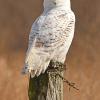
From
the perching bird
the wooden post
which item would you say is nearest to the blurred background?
the perching bird

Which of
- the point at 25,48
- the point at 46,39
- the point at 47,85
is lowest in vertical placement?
the point at 25,48

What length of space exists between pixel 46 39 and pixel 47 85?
24 centimetres

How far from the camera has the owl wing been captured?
253 centimetres

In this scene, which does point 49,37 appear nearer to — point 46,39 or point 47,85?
point 46,39

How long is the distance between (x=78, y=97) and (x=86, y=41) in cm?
78

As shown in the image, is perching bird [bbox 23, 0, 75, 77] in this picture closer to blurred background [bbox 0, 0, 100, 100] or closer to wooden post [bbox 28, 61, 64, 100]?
wooden post [bbox 28, 61, 64, 100]

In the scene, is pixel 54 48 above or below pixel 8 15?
above

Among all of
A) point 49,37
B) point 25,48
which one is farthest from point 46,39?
→ point 25,48

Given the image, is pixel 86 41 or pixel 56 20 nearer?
pixel 56 20

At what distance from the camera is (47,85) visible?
8.21 ft

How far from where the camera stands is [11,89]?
6.63 meters

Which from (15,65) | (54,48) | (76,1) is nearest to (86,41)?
(76,1)

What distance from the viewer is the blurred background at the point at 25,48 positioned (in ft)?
21.6

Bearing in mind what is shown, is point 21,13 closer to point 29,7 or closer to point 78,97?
point 29,7
